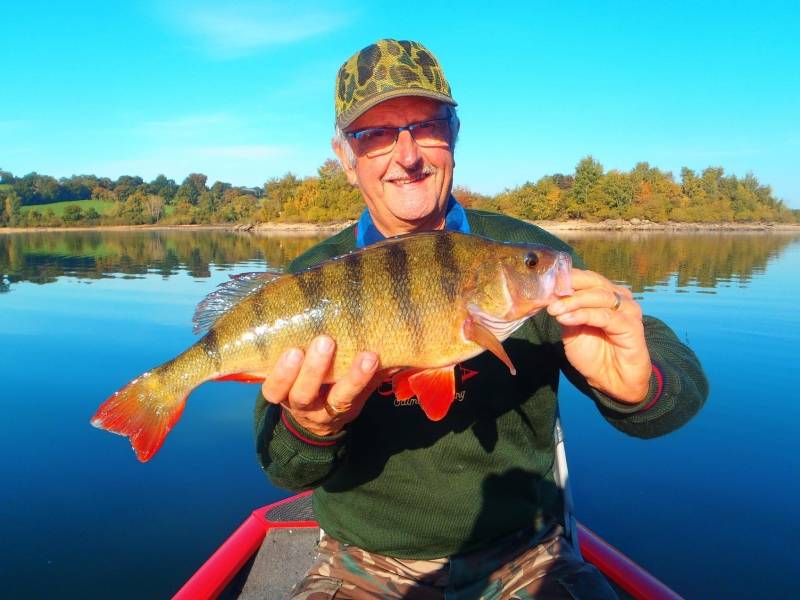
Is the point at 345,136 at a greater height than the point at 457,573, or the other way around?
the point at 345,136

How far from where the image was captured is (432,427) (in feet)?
9.23

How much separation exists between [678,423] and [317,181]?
310 ft

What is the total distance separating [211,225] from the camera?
103625mm

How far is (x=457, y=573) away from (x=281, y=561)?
2.11 m

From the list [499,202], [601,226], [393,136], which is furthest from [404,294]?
[499,202]

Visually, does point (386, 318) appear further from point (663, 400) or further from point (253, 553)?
point (253, 553)

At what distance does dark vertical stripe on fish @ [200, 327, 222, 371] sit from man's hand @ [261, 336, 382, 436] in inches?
8.8

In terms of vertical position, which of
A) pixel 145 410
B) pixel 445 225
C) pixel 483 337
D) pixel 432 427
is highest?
pixel 445 225

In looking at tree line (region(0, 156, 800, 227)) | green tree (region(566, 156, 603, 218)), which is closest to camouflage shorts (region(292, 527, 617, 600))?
tree line (region(0, 156, 800, 227))

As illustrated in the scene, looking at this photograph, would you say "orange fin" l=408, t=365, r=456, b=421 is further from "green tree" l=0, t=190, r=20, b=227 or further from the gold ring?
"green tree" l=0, t=190, r=20, b=227

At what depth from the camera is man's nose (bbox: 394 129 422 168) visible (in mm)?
2996

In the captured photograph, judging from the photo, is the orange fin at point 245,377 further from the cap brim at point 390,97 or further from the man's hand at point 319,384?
the cap brim at point 390,97

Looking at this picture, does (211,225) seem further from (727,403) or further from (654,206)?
(727,403)

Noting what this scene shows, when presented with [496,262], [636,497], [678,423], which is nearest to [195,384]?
[496,262]
